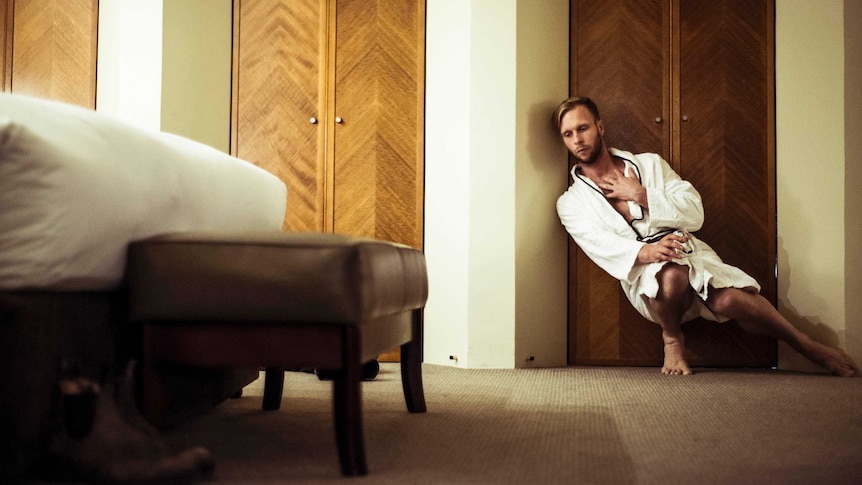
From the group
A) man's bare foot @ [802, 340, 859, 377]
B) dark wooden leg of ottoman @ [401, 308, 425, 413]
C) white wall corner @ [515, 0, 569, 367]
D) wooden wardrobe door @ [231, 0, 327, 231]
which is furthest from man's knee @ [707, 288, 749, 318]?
wooden wardrobe door @ [231, 0, 327, 231]

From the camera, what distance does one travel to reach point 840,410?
2047 millimetres

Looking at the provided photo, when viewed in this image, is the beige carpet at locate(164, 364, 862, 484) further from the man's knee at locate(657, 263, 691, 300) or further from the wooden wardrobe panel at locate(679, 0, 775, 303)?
the wooden wardrobe panel at locate(679, 0, 775, 303)

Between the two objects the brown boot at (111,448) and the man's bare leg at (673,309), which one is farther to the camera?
the man's bare leg at (673,309)

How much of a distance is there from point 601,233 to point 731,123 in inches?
32.7

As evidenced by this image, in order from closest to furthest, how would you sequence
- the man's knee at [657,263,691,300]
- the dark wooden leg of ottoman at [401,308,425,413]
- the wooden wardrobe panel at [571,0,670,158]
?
the dark wooden leg of ottoman at [401,308,425,413]
the man's knee at [657,263,691,300]
the wooden wardrobe panel at [571,0,670,158]

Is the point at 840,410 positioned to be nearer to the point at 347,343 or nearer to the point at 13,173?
the point at 347,343

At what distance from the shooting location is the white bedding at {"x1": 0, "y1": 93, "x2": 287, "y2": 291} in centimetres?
108

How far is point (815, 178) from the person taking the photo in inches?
124

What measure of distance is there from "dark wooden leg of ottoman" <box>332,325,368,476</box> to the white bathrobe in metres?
1.98

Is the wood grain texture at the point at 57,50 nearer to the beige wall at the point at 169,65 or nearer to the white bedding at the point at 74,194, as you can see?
the beige wall at the point at 169,65

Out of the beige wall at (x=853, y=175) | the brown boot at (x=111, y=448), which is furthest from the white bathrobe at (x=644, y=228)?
the brown boot at (x=111, y=448)

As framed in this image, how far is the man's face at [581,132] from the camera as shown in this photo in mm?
3098

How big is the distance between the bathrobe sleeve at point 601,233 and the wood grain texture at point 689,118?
0.62 feet

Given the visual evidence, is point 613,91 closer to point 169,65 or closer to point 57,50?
point 169,65
